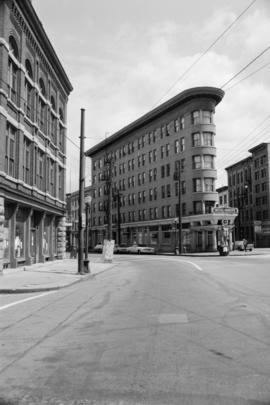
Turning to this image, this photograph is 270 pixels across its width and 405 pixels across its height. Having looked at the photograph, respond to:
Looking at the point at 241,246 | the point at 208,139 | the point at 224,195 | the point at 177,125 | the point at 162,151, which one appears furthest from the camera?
the point at 224,195

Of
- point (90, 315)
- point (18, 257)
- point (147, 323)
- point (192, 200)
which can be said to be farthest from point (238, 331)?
point (192, 200)

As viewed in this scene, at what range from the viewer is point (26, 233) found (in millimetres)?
24594

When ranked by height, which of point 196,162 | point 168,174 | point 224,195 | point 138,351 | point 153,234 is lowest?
point 138,351

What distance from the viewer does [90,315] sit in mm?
9695

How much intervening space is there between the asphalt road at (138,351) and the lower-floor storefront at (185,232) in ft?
120

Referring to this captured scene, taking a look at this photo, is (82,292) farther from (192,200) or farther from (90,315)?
(192,200)

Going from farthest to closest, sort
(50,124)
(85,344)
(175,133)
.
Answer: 1. (175,133)
2. (50,124)
3. (85,344)

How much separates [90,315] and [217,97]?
2129 inches

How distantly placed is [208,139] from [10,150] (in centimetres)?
4004

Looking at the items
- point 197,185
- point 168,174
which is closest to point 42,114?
point 197,185

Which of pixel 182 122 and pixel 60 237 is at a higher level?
pixel 182 122

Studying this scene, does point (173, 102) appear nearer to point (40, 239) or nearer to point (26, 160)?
point (40, 239)

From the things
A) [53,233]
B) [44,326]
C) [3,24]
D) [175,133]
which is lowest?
[44,326]

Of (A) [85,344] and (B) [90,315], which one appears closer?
(A) [85,344]
